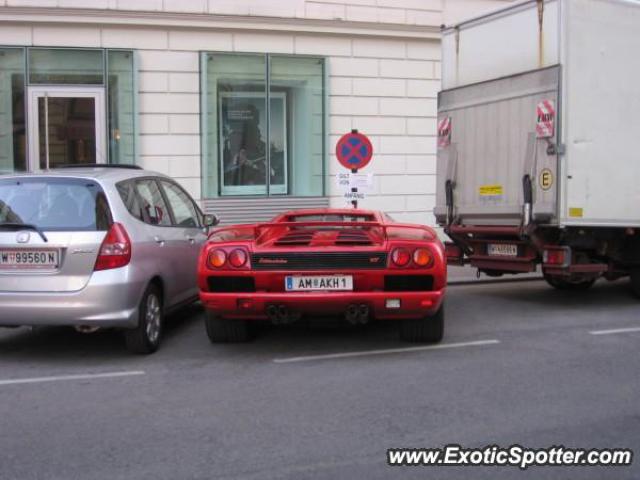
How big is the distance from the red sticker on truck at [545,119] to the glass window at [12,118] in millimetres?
9414

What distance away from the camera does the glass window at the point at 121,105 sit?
14.2m

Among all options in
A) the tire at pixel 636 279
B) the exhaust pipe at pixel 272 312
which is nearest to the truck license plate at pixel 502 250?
the tire at pixel 636 279

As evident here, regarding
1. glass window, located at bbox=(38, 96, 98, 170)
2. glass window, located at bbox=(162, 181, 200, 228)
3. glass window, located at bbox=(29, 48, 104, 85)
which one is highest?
glass window, located at bbox=(29, 48, 104, 85)

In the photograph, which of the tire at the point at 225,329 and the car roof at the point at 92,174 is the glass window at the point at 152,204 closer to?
the car roof at the point at 92,174

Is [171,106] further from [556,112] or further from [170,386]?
[170,386]

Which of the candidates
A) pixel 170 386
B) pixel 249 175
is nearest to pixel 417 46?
pixel 249 175

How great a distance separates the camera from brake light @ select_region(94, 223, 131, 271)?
20.8ft

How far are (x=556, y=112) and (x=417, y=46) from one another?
7.68 meters

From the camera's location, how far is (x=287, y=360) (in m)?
6.57

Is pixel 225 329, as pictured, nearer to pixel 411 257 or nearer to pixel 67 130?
pixel 411 257

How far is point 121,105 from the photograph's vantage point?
14.3m

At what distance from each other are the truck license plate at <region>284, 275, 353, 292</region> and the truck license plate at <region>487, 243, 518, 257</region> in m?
3.44

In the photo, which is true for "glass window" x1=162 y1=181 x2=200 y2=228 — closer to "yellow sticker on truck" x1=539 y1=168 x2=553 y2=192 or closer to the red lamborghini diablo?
the red lamborghini diablo

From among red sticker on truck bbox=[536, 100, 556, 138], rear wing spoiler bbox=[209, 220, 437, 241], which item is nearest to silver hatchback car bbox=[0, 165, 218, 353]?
rear wing spoiler bbox=[209, 220, 437, 241]
